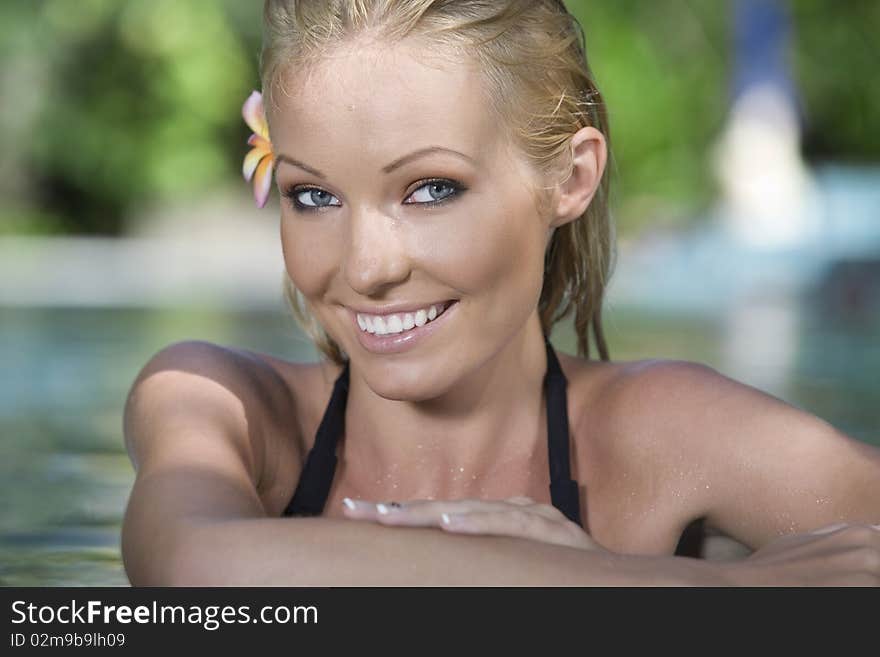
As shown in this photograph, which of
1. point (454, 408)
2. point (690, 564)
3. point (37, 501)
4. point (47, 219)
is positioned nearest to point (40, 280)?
point (47, 219)

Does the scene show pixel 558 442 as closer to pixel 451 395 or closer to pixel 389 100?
pixel 451 395

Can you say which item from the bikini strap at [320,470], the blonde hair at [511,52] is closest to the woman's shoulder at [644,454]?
the blonde hair at [511,52]

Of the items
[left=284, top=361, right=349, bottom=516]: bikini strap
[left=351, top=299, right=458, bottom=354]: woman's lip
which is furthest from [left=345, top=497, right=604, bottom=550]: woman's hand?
[left=284, top=361, right=349, bottom=516]: bikini strap

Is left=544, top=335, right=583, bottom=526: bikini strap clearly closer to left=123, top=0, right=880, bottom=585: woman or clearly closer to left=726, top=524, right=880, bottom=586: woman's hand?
left=123, top=0, right=880, bottom=585: woman

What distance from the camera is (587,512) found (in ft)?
9.46

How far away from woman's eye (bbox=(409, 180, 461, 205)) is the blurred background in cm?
253

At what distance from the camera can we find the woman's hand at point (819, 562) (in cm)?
218

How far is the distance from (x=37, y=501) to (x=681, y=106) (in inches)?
653

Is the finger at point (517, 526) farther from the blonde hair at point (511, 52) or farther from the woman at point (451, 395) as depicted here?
the blonde hair at point (511, 52)

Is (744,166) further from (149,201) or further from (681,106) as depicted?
(149,201)

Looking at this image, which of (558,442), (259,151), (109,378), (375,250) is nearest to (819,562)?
(558,442)

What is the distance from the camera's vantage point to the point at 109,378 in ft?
23.0

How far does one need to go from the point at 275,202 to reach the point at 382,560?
58.4 feet

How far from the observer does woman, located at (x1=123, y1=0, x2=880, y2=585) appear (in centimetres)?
213
